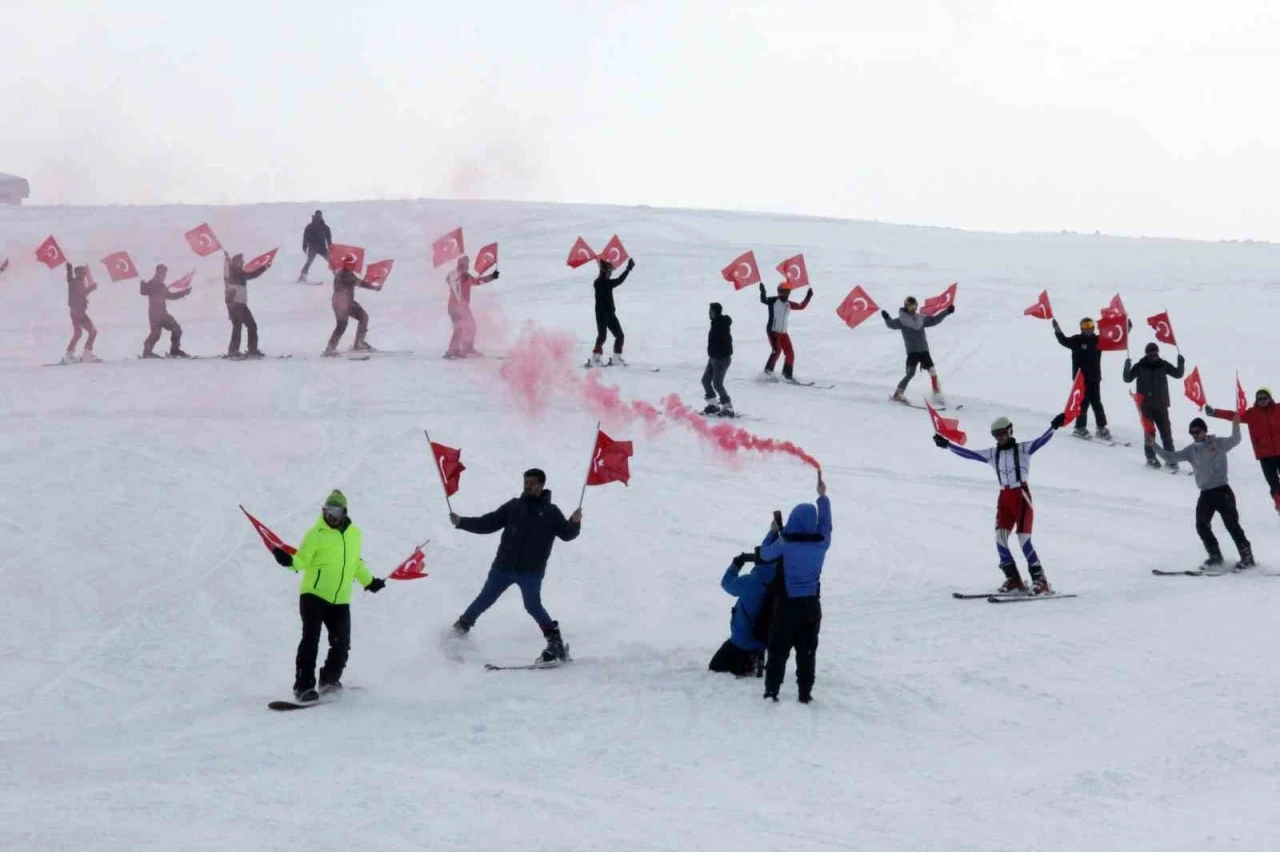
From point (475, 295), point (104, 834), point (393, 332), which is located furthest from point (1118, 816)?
point (475, 295)

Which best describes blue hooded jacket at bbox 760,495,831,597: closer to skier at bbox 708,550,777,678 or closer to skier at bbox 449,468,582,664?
skier at bbox 708,550,777,678

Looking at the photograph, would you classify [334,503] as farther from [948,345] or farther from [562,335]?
[948,345]

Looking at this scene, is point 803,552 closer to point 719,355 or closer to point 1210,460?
point 1210,460

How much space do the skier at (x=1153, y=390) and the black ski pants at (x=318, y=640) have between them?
11058 millimetres

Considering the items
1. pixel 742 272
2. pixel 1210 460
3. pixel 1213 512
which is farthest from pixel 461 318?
pixel 1213 512

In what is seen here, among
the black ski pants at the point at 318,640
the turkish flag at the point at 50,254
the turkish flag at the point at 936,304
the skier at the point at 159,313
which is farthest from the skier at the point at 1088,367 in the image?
the turkish flag at the point at 50,254

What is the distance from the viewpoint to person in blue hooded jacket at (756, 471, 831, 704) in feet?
30.3

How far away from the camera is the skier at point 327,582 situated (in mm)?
9516

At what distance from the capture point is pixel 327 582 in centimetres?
959

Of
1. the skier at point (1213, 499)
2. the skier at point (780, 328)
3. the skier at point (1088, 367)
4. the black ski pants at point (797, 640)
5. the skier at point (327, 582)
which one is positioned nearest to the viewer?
the black ski pants at point (797, 640)

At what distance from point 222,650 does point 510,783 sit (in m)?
4.01

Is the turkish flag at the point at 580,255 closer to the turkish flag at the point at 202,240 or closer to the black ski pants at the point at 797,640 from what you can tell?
the turkish flag at the point at 202,240

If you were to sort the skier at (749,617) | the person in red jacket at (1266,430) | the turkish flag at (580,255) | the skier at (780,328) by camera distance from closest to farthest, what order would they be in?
the skier at (749,617) → the person in red jacket at (1266,430) → the skier at (780,328) → the turkish flag at (580,255)

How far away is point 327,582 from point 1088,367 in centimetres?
1189
